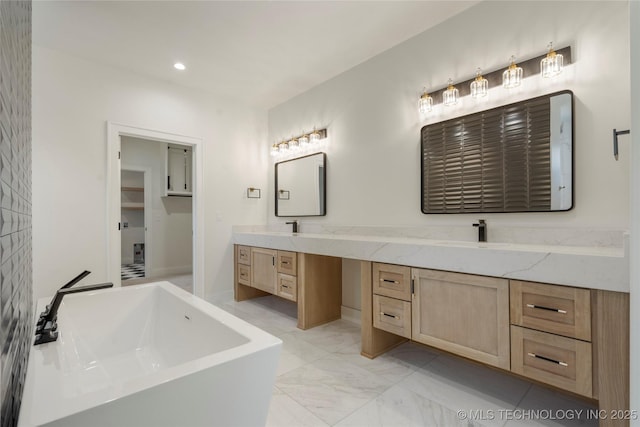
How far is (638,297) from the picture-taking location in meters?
0.72

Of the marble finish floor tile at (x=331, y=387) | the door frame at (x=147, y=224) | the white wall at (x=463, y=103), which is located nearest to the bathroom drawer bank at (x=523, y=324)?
the marble finish floor tile at (x=331, y=387)

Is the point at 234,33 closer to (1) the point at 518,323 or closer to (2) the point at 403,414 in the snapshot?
(1) the point at 518,323

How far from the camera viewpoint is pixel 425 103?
245cm

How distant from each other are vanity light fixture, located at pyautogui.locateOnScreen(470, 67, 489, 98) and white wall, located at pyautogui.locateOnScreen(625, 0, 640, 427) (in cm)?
154

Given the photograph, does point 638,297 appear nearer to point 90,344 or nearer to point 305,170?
point 90,344

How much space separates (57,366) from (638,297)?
70.2 inches

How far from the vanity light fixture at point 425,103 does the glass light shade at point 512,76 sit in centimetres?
54

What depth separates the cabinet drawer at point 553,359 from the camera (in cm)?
133

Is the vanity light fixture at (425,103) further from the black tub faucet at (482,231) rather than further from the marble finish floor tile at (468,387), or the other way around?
the marble finish floor tile at (468,387)

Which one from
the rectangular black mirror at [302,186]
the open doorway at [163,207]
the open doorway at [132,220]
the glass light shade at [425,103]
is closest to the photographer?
the glass light shade at [425,103]

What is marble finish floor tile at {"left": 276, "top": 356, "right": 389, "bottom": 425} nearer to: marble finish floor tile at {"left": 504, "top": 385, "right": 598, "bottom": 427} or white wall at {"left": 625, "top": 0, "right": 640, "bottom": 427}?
marble finish floor tile at {"left": 504, "top": 385, "right": 598, "bottom": 427}

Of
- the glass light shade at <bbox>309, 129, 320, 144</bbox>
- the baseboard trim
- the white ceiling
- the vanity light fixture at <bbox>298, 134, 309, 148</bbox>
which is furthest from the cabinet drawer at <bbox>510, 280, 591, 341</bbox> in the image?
the vanity light fixture at <bbox>298, 134, 309, 148</bbox>

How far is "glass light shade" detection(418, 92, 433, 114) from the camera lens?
2432 millimetres

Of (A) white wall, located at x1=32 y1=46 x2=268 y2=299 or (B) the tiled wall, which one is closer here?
(B) the tiled wall
